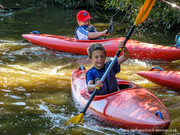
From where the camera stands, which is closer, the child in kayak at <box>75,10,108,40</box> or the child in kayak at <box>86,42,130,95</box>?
the child in kayak at <box>86,42,130,95</box>

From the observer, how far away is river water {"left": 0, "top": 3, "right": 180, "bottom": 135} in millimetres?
3219

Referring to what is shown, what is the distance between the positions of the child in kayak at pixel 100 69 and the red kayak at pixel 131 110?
0.16 metres

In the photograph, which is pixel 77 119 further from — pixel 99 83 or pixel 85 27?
pixel 85 27

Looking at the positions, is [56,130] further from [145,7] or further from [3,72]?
[3,72]

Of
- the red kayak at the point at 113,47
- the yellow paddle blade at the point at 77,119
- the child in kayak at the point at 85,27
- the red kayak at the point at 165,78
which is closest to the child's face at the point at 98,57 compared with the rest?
the yellow paddle blade at the point at 77,119

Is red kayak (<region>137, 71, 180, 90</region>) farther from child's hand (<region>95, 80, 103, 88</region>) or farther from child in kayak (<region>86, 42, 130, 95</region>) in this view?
child's hand (<region>95, 80, 103, 88</region>)

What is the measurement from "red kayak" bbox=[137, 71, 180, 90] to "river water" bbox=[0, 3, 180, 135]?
0.11 m

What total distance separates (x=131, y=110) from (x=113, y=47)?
359cm

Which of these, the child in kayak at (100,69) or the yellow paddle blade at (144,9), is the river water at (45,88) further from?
the yellow paddle blade at (144,9)

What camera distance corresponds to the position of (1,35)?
8945 millimetres

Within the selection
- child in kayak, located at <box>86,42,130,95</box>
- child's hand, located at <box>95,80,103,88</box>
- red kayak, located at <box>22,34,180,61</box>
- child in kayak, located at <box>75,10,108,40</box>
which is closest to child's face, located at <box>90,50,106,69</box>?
child in kayak, located at <box>86,42,130,95</box>

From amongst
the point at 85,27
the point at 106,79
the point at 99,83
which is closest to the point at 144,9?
the point at 106,79

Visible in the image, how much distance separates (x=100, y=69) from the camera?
11.4ft

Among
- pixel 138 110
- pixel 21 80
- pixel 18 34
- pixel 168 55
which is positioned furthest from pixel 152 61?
pixel 18 34
